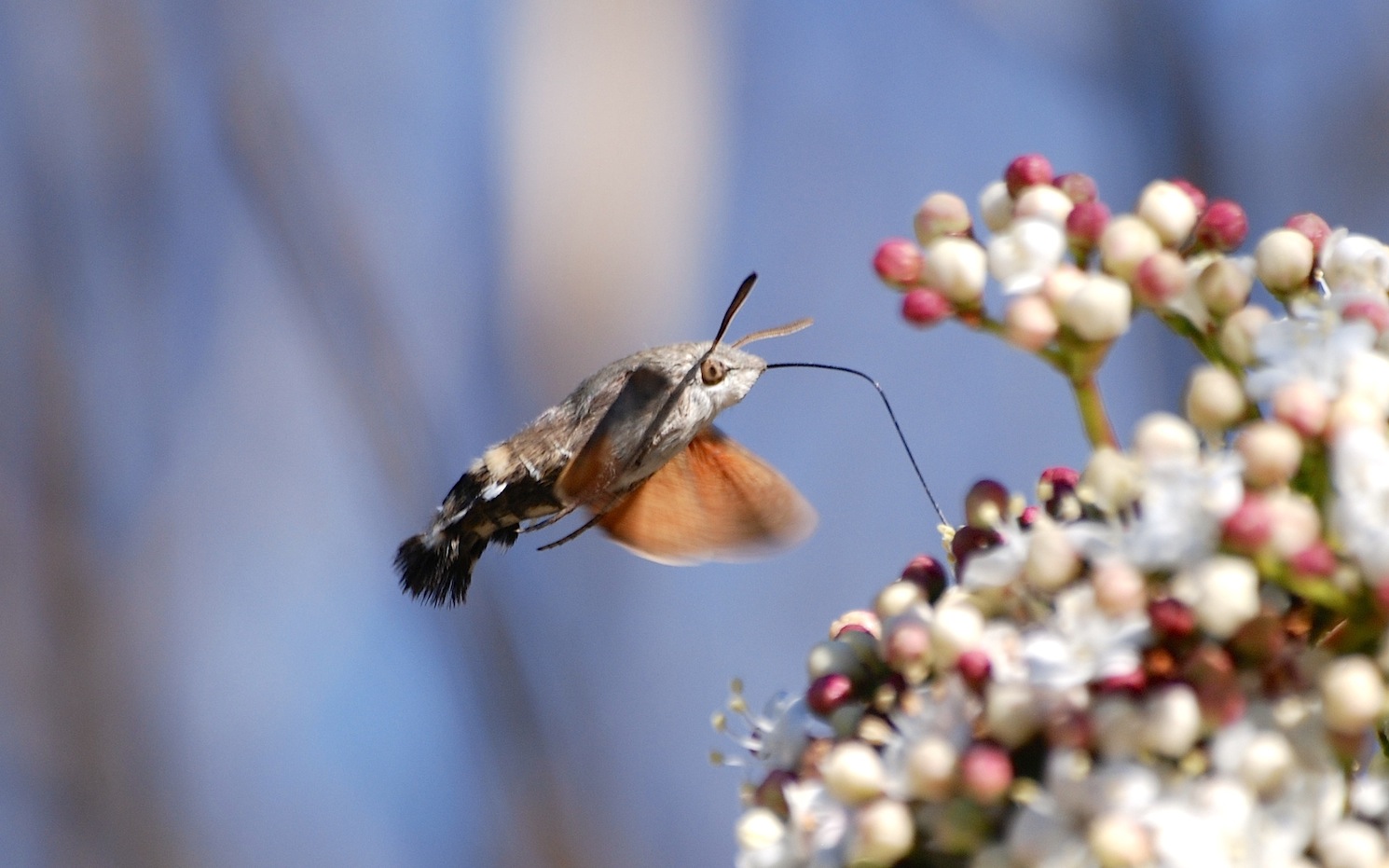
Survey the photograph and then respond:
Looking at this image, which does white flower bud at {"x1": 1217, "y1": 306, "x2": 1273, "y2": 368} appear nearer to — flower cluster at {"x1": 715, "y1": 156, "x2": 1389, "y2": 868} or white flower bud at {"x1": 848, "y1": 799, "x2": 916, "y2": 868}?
flower cluster at {"x1": 715, "y1": 156, "x2": 1389, "y2": 868}

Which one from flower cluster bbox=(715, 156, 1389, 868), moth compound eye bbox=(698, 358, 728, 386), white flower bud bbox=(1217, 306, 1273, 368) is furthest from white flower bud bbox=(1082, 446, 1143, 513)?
moth compound eye bbox=(698, 358, 728, 386)

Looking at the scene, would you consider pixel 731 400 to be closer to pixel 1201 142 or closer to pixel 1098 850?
pixel 1098 850

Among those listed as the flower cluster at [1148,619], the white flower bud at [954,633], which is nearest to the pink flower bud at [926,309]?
the flower cluster at [1148,619]

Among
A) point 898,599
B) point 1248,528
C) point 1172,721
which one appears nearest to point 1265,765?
point 1172,721

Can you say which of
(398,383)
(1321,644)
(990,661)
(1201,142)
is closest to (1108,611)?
(990,661)

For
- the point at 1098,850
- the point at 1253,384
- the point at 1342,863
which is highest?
the point at 1253,384

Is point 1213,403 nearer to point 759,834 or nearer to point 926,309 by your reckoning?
point 926,309

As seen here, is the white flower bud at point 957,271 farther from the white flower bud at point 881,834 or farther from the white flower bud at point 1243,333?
the white flower bud at point 881,834
